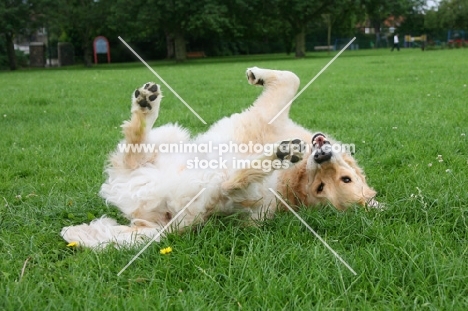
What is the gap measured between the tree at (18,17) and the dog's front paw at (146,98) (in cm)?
3332

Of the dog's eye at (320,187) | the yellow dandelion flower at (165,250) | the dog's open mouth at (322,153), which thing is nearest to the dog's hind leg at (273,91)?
the dog's open mouth at (322,153)

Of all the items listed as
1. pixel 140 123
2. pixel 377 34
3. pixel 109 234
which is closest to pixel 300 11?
pixel 377 34

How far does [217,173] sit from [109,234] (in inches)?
30.6

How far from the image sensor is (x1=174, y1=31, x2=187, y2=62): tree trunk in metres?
37.7

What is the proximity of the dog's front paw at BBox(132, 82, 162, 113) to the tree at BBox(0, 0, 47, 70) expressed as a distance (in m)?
33.3

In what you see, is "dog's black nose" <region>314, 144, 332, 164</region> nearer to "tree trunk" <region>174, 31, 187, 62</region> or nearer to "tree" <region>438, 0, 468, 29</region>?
"tree trunk" <region>174, 31, 187, 62</region>

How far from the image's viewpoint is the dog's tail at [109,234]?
2.89 m

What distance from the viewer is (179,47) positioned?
38062 mm

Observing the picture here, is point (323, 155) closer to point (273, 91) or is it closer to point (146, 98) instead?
point (273, 91)

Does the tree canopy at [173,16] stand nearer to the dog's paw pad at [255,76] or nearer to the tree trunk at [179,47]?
the tree trunk at [179,47]

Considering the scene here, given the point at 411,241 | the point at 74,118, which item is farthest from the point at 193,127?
the point at 411,241

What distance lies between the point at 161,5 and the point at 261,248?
35.2 meters

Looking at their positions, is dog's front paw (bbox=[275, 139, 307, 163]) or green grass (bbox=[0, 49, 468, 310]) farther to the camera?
dog's front paw (bbox=[275, 139, 307, 163])

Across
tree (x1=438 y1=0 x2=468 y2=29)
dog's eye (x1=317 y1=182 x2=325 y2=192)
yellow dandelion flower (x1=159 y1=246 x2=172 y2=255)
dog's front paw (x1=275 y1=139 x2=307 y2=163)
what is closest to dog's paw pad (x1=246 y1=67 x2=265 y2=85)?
dog's eye (x1=317 y1=182 x2=325 y2=192)
